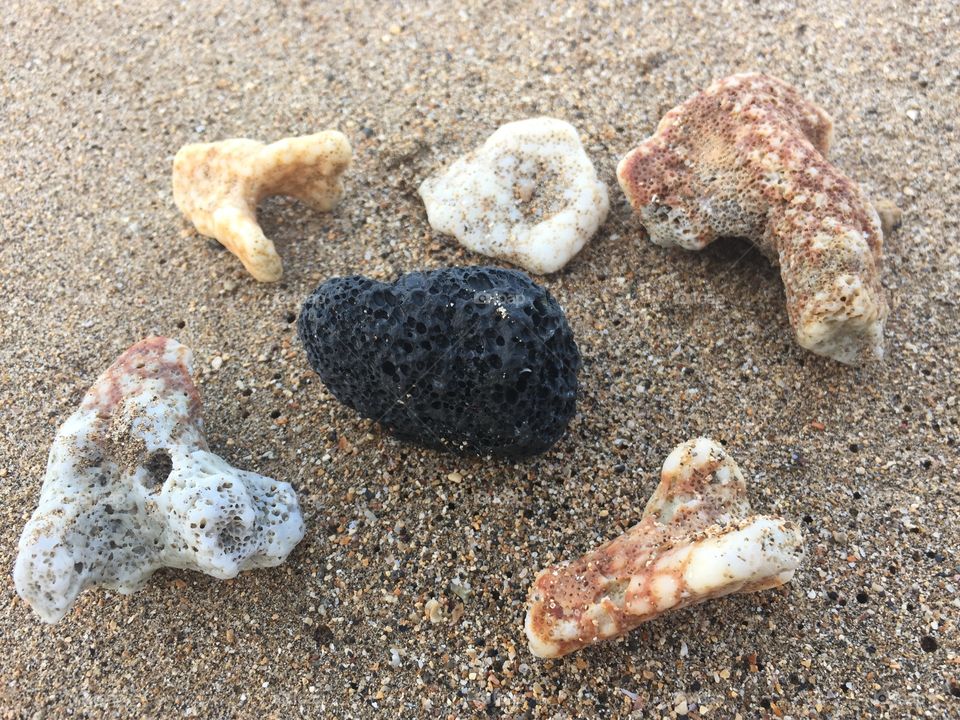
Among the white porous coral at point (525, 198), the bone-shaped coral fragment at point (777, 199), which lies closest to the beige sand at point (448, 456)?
the white porous coral at point (525, 198)

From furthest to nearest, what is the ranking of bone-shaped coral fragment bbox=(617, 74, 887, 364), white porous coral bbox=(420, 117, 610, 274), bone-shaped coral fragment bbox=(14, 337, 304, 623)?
1. white porous coral bbox=(420, 117, 610, 274)
2. bone-shaped coral fragment bbox=(617, 74, 887, 364)
3. bone-shaped coral fragment bbox=(14, 337, 304, 623)

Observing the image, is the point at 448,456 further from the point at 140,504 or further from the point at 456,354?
the point at 140,504

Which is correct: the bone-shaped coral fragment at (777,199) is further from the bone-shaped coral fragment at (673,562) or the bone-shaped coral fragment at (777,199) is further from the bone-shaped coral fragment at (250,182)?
the bone-shaped coral fragment at (250,182)

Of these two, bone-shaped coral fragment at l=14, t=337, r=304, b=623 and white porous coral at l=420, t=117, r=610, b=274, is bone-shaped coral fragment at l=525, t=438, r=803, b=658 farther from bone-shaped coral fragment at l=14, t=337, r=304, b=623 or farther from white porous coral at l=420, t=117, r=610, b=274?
white porous coral at l=420, t=117, r=610, b=274

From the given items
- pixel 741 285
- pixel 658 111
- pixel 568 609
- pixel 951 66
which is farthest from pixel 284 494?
pixel 951 66

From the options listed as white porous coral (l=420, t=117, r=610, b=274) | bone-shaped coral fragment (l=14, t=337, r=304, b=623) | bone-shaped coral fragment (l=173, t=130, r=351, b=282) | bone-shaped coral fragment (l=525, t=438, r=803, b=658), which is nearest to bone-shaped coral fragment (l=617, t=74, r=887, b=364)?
white porous coral (l=420, t=117, r=610, b=274)

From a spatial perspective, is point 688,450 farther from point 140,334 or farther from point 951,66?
point 951,66

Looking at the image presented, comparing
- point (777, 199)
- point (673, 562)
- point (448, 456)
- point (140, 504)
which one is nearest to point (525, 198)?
point (777, 199)
